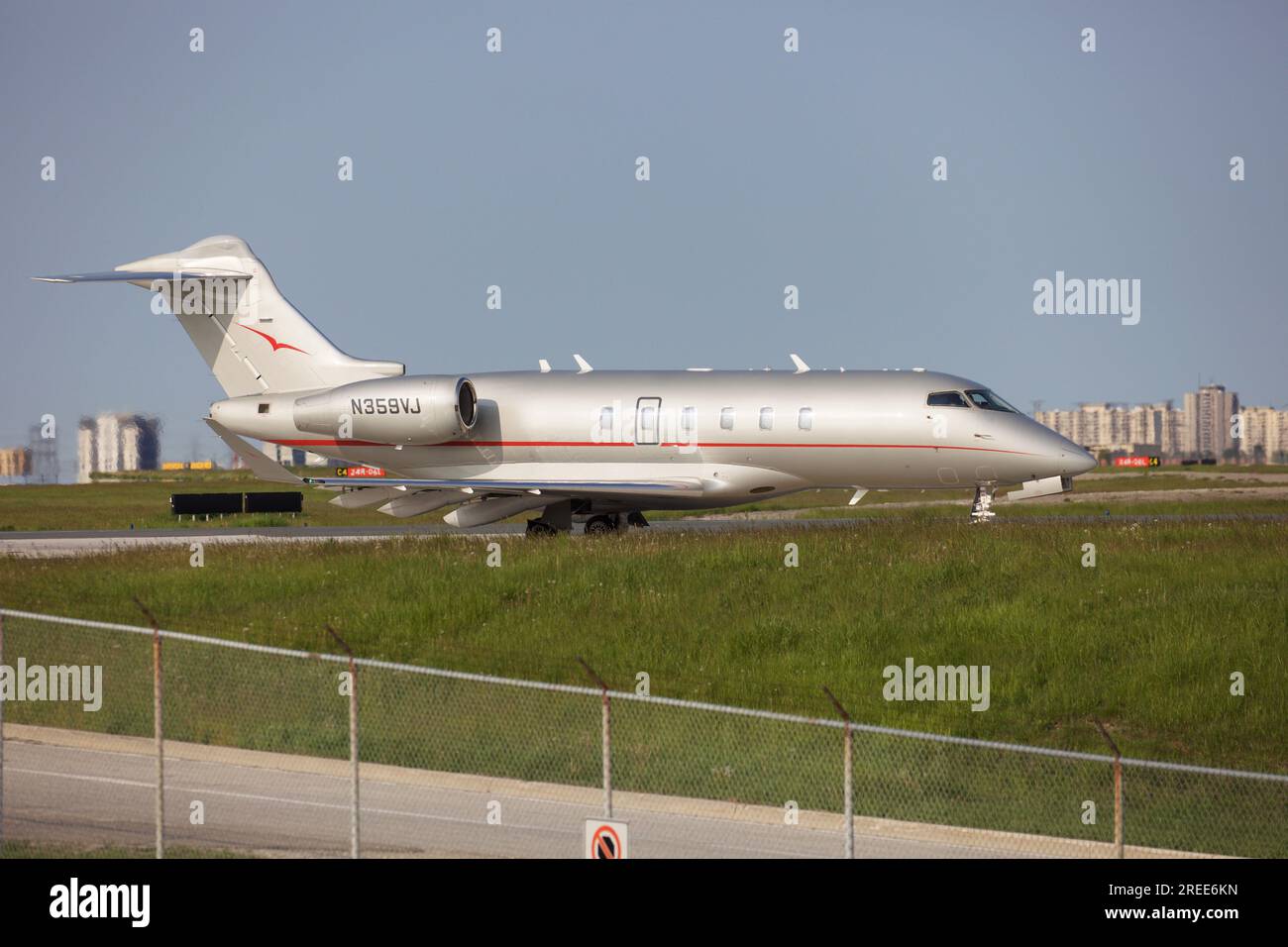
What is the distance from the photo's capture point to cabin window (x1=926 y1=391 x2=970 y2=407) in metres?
34.2

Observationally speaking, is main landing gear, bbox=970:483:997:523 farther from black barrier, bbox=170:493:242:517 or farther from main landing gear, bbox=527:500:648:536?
black barrier, bbox=170:493:242:517

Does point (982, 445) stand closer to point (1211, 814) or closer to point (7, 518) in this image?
point (1211, 814)

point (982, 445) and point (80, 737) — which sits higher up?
point (982, 445)

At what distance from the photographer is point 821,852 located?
17.0 m

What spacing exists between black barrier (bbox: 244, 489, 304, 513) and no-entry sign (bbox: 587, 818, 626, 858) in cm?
4985

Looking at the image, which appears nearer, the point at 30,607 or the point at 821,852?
the point at 821,852

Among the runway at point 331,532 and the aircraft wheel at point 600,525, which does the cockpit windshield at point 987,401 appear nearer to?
the runway at point 331,532

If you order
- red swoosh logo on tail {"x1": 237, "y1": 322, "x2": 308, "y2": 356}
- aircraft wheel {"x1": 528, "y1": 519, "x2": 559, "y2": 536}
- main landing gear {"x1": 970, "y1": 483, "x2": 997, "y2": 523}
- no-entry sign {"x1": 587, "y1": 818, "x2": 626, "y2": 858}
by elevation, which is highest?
red swoosh logo on tail {"x1": 237, "y1": 322, "x2": 308, "y2": 356}

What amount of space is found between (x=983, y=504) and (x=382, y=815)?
20.1 m

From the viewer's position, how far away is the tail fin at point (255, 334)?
4003cm

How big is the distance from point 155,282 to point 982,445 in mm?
20405

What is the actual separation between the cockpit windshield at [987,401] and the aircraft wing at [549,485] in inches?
246

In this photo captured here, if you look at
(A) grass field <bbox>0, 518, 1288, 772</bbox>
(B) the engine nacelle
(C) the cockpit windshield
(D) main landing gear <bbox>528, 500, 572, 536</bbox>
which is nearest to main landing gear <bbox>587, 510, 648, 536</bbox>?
(D) main landing gear <bbox>528, 500, 572, 536</bbox>
